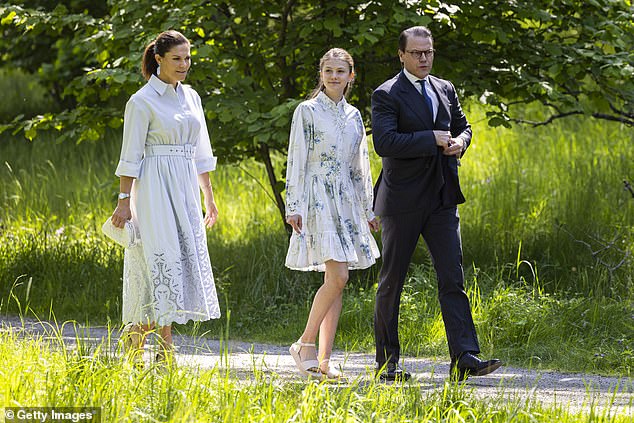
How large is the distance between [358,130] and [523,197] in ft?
16.0

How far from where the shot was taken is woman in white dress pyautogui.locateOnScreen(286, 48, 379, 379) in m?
5.96

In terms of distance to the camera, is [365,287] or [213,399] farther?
[365,287]

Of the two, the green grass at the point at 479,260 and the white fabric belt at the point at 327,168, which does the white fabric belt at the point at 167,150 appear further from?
the green grass at the point at 479,260

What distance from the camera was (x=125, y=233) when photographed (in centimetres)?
567

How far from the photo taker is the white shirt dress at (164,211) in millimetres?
5668

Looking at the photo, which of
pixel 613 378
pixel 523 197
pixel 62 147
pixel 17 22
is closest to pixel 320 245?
pixel 613 378

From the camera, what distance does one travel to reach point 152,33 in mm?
8234

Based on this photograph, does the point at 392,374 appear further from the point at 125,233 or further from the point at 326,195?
the point at 125,233

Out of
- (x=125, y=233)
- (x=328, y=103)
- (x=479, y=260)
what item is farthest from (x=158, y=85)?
(x=479, y=260)

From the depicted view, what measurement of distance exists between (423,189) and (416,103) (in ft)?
1.63

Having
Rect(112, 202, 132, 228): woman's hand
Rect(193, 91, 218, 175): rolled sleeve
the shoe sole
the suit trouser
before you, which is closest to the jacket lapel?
the suit trouser

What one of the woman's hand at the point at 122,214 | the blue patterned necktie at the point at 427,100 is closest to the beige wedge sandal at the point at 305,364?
the woman's hand at the point at 122,214

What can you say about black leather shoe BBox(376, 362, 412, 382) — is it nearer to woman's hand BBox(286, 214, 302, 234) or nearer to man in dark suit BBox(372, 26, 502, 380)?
man in dark suit BBox(372, 26, 502, 380)

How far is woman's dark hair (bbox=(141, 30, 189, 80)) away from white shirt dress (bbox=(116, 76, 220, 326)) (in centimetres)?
9
